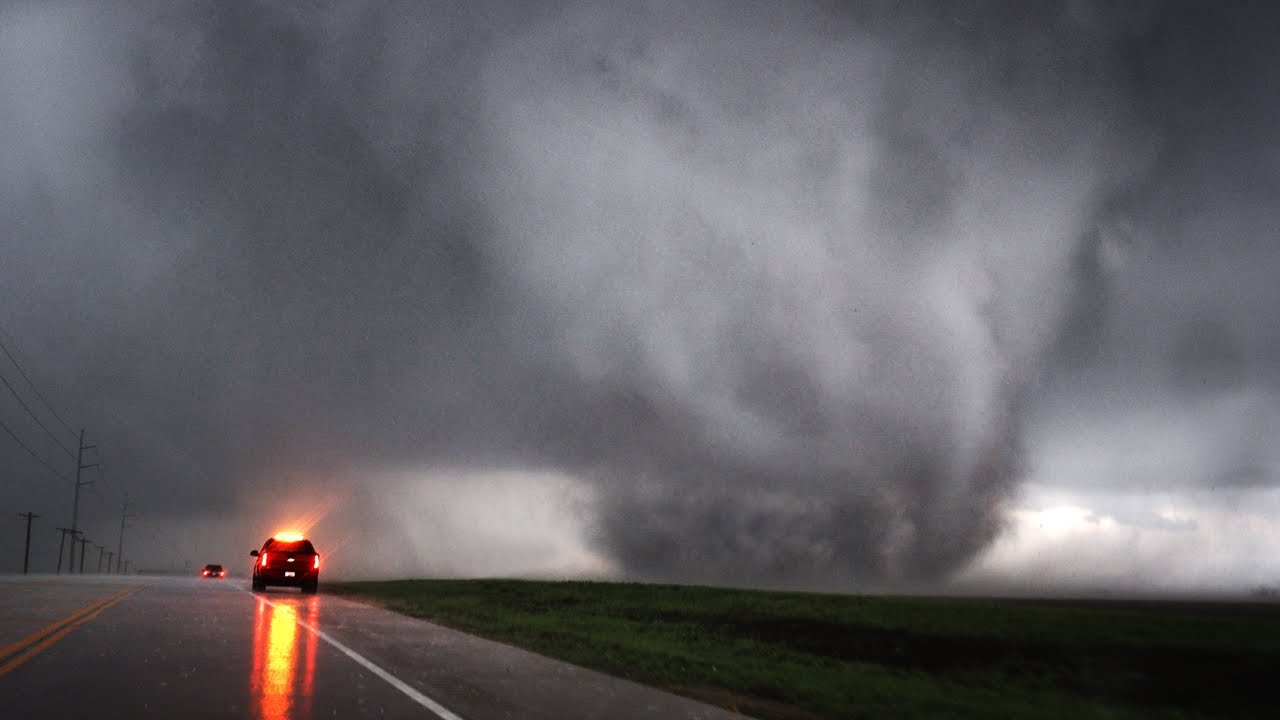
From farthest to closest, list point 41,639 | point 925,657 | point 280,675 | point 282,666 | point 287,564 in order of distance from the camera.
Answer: point 287,564, point 925,657, point 41,639, point 282,666, point 280,675

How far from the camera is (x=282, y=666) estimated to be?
1382 cm

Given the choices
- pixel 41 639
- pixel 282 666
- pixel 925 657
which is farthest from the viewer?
pixel 925 657

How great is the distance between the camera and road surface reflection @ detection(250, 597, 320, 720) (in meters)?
10.5

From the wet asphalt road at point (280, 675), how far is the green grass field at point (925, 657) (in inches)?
59.9

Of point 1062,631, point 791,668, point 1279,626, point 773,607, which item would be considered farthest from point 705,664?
point 773,607

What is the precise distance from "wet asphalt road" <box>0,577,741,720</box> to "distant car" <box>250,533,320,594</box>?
15.6m

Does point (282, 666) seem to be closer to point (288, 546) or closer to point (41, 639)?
point (41, 639)

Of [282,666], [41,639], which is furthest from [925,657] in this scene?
[41,639]

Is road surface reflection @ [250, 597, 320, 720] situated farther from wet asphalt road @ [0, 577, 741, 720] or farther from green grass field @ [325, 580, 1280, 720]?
green grass field @ [325, 580, 1280, 720]

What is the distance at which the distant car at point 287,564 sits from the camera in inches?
1480

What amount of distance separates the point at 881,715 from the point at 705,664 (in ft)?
→ 16.7

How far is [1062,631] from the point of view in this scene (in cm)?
1842

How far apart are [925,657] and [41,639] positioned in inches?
527

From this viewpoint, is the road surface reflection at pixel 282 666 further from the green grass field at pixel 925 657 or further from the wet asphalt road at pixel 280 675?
the green grass field at pixel 925 657
